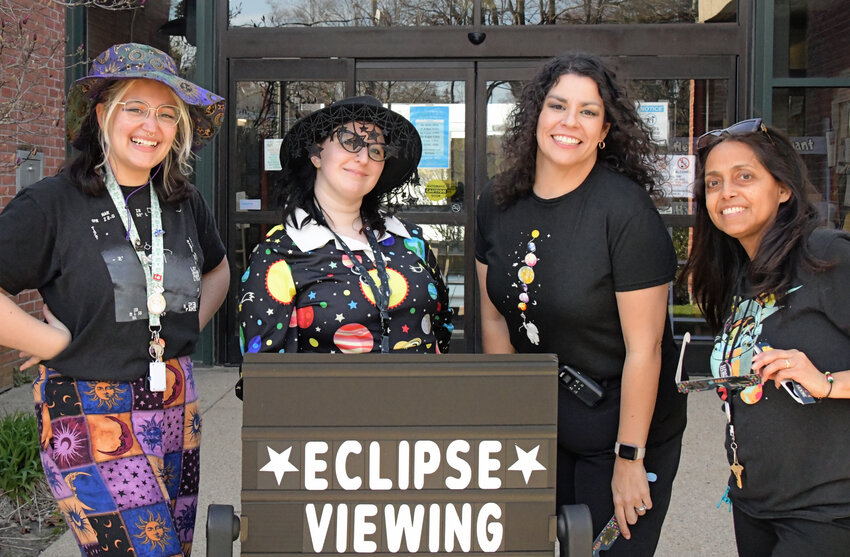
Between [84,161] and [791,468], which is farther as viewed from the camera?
[84,161]

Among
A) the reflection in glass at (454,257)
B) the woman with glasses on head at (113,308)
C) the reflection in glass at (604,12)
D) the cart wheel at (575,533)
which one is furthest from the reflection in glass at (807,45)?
the cart wheel at (575,533)

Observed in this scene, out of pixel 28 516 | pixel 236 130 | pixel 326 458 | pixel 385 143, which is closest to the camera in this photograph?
pixel 326 458

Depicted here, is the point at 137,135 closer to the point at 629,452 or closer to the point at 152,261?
the point at 152,261

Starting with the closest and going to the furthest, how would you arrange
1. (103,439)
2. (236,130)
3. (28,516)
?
1. (103,439)
2. (28,516)
3. (236,130)

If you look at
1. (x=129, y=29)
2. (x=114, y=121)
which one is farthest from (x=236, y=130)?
(x=114, y=121)

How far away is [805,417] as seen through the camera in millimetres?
2062

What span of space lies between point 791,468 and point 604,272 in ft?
2.19

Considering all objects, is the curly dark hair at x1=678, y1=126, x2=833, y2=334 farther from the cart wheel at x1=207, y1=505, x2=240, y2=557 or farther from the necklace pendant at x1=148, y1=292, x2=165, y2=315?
the necklace pendant at x1=148, y1=292, x2=165, y2=315

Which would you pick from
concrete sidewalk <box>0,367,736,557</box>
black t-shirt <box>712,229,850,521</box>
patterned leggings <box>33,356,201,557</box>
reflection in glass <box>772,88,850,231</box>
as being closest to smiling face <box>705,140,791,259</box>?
black t-shirt <box>712,229,850,521</box>

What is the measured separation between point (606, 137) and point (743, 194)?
1.35 ft

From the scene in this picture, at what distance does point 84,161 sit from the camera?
7.68 feet

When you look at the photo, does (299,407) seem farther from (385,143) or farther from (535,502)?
(385,143)

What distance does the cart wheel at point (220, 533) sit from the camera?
5.94 feet

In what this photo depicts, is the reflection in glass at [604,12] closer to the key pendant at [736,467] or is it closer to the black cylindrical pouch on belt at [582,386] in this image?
the black cylindrical pouch on belt at [582,386]
